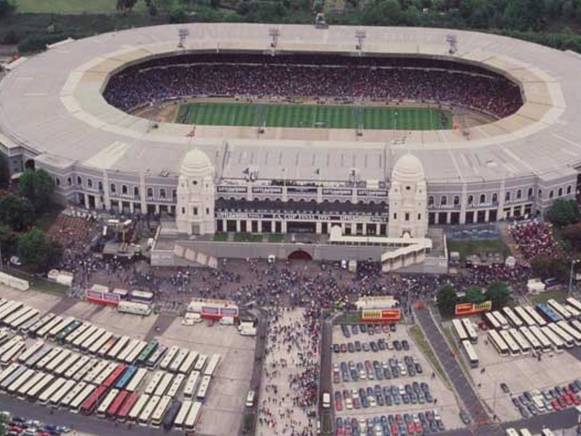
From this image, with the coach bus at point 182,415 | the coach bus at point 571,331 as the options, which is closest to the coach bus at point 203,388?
the coach bus at point 182,415

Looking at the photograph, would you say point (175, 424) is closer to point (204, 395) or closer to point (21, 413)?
point (204, 395)

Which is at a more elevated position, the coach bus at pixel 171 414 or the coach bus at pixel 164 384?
the coach bus at pixel 164 384

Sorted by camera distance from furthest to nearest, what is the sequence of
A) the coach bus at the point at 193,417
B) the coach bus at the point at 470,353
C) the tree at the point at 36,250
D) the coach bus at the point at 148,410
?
1. the tree at the point at 36,250
2. the coach bus at the point at 470,353
3. the coach bus at the point at 148,410
4. the coach bus at the point at 193,417

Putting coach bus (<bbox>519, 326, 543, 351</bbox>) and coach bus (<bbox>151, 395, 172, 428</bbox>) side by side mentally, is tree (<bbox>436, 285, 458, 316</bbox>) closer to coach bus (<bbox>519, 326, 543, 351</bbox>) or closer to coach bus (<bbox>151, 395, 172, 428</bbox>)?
coach bus (<bbox>519, 326, 543, 351</bbox>)

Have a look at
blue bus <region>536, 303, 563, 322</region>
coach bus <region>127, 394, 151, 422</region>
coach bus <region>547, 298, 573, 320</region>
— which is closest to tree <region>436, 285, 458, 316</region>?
blue bus <region>536, 303, 563, 322</region>

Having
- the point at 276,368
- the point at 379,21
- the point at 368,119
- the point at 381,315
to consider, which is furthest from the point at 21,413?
the point at 379,21

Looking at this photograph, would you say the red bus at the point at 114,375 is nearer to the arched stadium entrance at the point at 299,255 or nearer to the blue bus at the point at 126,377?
the blue bus at the point at 126,377

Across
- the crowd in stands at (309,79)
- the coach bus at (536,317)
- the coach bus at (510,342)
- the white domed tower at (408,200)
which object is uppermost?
the crowd in stands at (309,79)
